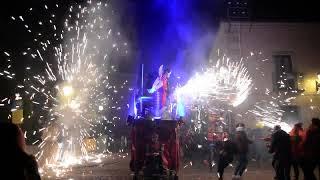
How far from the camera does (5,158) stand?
4184 millimetres

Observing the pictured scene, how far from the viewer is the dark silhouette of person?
4.16 metres

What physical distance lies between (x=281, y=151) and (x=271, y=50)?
1695 centimetres

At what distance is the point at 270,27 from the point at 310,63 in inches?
147

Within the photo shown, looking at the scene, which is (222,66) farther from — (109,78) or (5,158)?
(5,158)

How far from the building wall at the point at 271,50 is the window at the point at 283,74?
33 cm

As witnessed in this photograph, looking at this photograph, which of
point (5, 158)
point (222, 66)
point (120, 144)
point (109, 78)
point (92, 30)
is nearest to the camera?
point (5, 158)

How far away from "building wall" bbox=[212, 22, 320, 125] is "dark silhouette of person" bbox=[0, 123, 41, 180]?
22.7 meters

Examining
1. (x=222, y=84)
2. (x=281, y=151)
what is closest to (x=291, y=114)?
(x=222, y=84)

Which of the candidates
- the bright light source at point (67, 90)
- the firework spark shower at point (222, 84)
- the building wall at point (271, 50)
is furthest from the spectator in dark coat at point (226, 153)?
the building wall at point (271, 50)

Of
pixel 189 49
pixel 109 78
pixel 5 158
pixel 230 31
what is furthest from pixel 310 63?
pixel 5 158

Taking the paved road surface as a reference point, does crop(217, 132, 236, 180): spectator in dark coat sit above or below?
above

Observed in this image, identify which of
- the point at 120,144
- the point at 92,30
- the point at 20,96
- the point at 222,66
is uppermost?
the point at 92,30

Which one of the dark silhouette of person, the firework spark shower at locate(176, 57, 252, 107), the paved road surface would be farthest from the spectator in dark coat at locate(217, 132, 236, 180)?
the firework spark shower at locate(176, 57, 252, 107)

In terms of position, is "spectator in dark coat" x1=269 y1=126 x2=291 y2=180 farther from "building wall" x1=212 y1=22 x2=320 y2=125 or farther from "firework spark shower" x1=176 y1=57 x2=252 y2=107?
"building wall" x1=212 y1=22 x2=320 y2=125
